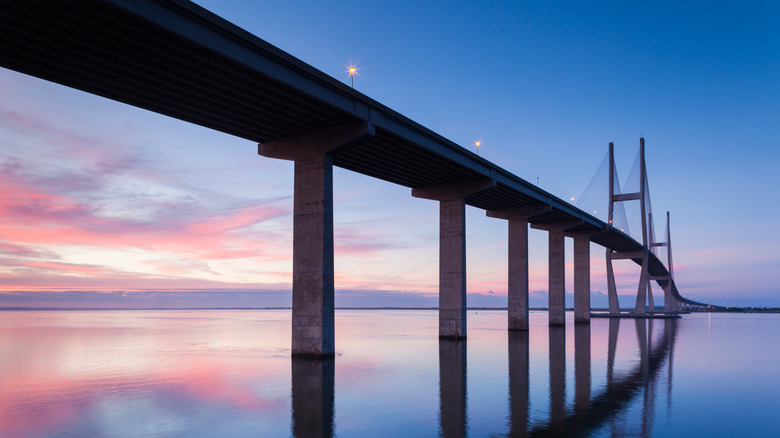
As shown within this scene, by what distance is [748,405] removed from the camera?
14.2 metres

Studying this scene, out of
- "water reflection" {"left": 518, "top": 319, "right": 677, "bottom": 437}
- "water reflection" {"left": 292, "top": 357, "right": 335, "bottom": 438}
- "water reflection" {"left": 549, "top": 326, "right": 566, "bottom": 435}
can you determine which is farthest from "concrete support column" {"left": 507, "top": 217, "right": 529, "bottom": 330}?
"water reflection" {"left": 292, "top": 357, "right": 335, "bottom": 438}

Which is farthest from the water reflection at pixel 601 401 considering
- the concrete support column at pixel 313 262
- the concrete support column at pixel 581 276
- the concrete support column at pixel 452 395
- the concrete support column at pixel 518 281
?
the concrete support column at pixel 581 276

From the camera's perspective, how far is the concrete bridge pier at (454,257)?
41.8 meters

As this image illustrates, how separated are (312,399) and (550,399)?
6.21 m

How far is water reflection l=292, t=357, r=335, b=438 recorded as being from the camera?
11.4 meters

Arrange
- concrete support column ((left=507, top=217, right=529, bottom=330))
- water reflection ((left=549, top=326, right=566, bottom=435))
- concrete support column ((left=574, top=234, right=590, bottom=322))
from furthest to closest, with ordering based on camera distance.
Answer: concrete support column ((left=574, top=234, right=590, bottom=322))
concrete support column ((left=507, top=217, right=529, bottom=330))
water reflection ((left=549, top=326, right=566, bottom=435))

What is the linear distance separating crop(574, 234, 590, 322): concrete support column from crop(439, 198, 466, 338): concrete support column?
118ft

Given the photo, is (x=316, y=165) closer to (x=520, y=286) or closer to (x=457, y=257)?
(x=457, y=257)

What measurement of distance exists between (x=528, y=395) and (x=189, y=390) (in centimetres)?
983

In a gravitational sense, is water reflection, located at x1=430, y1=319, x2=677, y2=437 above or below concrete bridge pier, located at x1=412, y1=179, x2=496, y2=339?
below

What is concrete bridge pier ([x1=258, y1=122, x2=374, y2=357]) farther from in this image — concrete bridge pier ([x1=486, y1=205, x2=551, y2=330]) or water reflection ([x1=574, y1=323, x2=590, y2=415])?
concrete bridge pier ([x1=486, y1=205, x2=551, y2=330])

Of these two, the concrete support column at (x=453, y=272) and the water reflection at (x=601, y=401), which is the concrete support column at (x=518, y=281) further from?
→ the water reflection at (x=601, y=401)

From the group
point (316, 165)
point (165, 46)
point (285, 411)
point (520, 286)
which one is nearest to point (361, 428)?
point (285, 411)

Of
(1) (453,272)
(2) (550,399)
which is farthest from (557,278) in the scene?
(2) (550,399)
